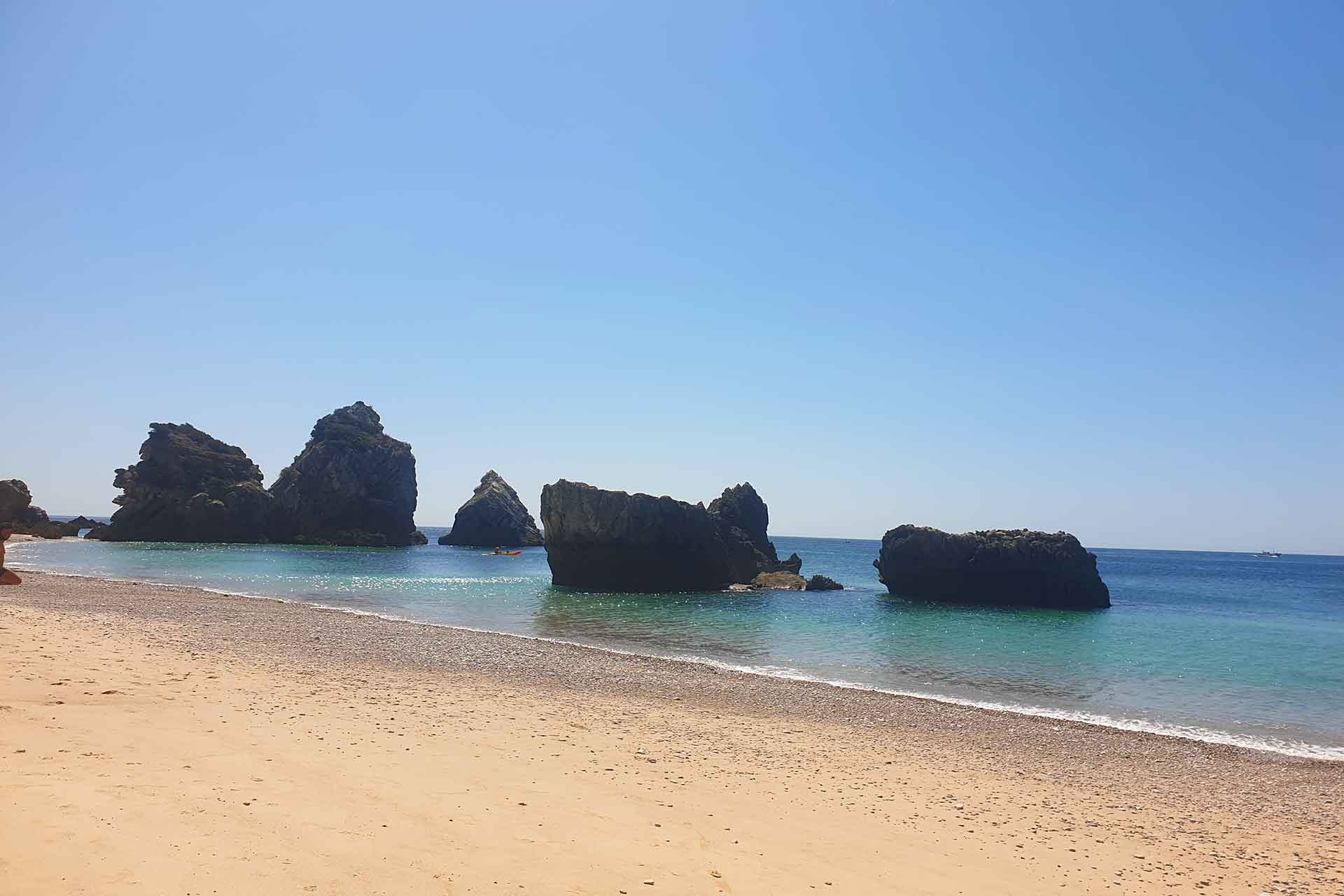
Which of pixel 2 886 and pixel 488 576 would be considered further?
pixel 488 576

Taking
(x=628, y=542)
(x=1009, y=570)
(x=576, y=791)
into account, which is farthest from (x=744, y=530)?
(x=576, y=791)

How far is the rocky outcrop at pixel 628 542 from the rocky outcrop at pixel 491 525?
75289 mm

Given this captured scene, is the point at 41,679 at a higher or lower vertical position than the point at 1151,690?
higher

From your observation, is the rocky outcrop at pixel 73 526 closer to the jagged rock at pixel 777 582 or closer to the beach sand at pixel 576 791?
the jagged rock at pixel 777 582

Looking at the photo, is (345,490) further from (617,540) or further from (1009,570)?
(1009,570)

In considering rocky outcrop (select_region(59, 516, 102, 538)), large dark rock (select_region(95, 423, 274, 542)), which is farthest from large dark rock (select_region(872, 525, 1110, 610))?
rocky outcrop (select_region(59, 516, 102, 538))

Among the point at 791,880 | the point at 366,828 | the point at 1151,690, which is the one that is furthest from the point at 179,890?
the point at 1151,690

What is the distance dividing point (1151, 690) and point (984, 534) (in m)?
34.2

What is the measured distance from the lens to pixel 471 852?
7.60 meters

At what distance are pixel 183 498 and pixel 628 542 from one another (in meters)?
78.5

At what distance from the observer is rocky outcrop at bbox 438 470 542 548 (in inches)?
5103

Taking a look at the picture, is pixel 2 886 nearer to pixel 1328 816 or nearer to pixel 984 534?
pixel 1328 816

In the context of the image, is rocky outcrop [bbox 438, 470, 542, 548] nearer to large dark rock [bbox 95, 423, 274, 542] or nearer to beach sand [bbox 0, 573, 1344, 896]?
large dark rock [bbox 95, 423, 274, 542]

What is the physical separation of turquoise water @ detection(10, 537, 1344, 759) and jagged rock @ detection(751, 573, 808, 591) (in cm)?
360
